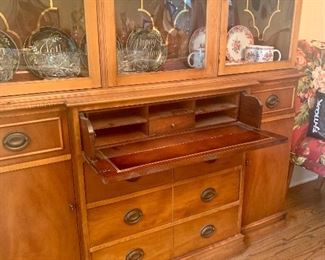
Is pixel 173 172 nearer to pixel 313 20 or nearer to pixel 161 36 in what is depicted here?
pixel 161 36

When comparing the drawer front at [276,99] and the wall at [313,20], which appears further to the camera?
the wall at [313,20]

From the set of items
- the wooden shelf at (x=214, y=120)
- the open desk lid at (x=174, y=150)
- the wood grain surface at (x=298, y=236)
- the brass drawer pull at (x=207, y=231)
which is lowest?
the wood grain surface at (x=298, y=236)

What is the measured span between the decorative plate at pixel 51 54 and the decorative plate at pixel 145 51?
220 millimetres

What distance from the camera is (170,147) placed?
1224mm

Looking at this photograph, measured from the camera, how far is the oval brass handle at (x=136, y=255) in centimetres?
139

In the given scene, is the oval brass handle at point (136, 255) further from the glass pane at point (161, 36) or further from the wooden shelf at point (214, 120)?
the glass pane at point (161, 36)

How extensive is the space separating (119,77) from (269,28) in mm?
887

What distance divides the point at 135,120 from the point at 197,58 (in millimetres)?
427

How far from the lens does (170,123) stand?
134cm

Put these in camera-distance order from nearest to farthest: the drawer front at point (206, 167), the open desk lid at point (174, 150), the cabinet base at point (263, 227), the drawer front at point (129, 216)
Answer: the open desk lid at point (174, 150)
the drawer front at point (129, 216)
the drawer front at point (206, 167)
the cabinet base at point (263, 227)

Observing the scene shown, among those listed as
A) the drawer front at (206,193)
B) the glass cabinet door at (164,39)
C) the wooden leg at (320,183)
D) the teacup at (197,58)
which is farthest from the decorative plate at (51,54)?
the wooden leg at (320,183)

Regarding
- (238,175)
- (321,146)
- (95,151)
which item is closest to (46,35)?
(95,151)

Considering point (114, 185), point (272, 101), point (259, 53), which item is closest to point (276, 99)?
point (272, 101)

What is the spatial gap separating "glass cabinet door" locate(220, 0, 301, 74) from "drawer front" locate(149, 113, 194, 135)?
1.22ft
